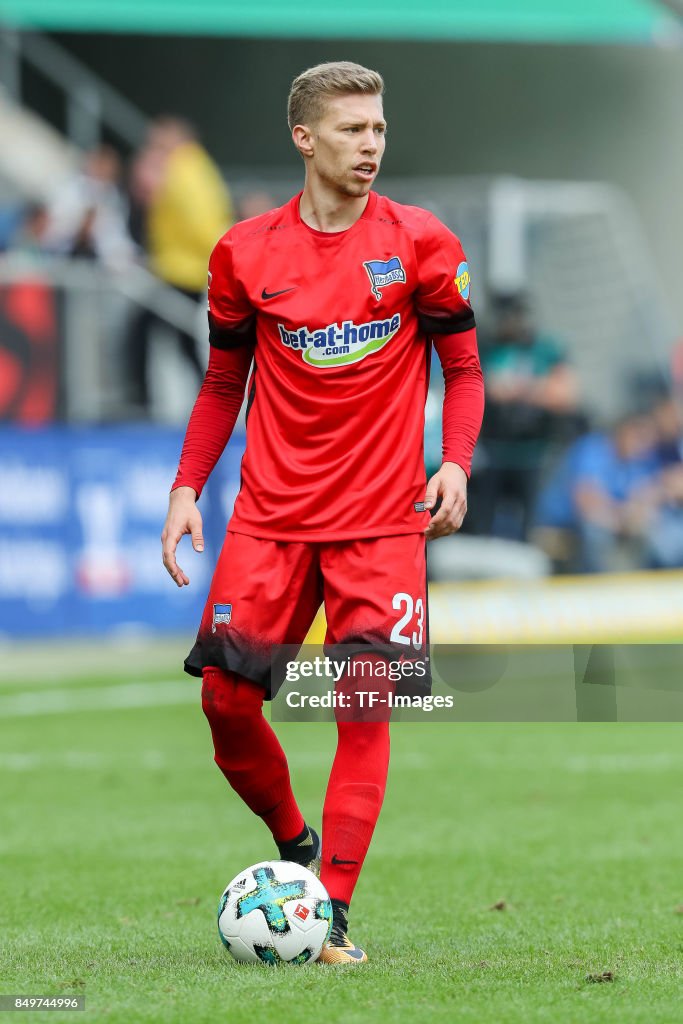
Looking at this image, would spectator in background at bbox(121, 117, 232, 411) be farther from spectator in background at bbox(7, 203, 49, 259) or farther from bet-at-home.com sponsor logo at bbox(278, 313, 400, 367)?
bet-at-home.com sponsor logo at bbox(278, 313, 400, 367)

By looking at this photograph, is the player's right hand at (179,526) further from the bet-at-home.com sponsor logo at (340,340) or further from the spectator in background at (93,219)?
the spectator in background at (93,219)

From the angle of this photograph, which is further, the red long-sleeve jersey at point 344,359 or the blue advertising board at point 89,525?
the blue advertising board at point 89,525

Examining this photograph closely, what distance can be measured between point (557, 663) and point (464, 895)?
28.2 feet

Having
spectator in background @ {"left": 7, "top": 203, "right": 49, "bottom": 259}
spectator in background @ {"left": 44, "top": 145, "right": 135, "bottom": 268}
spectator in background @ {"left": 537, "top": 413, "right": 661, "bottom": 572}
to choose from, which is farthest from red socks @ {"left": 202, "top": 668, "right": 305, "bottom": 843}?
spectator in background @ {"left": 7, "top": 203, "right": 49, "bottom": 259}

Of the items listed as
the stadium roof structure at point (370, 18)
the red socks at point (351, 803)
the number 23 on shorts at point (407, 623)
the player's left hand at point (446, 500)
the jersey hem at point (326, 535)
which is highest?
the stadium roof structure at point (370, 18)

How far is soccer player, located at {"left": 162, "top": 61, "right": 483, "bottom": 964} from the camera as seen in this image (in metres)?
4.61

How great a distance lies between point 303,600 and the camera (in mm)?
4723

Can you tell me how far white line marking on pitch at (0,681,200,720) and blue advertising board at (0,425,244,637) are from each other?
229 cm

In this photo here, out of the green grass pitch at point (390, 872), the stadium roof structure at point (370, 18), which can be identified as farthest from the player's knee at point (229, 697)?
the stadium roof structure at point (370, 18)

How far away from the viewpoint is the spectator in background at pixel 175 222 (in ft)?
54.6

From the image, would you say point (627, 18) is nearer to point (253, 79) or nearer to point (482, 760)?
point (253, 79)

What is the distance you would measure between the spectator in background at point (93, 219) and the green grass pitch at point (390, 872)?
655 cm

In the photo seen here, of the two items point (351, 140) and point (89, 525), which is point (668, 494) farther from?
point (351, 140)

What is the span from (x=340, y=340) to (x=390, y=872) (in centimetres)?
257
